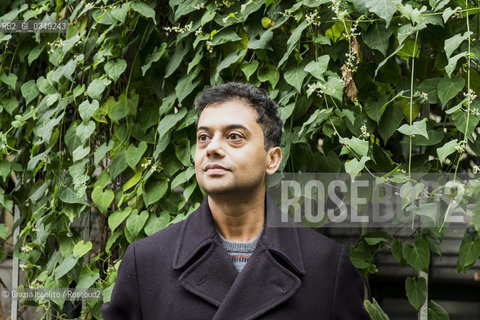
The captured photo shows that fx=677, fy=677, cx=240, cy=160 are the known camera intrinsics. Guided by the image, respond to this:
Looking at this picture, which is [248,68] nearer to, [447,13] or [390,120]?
[390,120]

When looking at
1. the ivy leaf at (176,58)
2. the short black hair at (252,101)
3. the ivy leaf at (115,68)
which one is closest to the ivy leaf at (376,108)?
the short black hair at (252,101)

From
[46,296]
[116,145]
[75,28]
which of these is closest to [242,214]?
[116,145]

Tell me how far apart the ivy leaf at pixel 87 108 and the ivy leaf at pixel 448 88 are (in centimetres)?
120

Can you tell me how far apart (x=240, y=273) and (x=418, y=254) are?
0.61 metres

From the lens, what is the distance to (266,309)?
68.5 inches

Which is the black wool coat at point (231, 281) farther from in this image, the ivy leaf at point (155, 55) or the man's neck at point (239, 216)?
the ivy leaf at point (155, 55)

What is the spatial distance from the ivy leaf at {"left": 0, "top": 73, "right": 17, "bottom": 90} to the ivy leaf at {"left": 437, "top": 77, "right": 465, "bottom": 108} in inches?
68.4

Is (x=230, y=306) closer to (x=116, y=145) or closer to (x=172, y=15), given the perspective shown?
(x=116, y=145)

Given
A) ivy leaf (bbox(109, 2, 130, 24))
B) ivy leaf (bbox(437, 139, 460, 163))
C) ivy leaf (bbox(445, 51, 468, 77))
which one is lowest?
ivy leaf (bbox(437, 139, 460, 163))

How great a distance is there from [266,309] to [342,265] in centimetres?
26

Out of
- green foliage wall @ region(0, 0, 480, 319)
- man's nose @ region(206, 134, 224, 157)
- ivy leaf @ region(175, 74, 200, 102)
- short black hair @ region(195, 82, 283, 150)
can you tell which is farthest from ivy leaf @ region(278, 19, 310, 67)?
man's nose @ region(206, 134, 224, 157)

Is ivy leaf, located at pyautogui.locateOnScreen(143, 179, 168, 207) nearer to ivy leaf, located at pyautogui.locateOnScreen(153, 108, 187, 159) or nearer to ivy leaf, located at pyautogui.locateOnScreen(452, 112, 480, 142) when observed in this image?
ivy leaf, located at pyautogui.locateOnScreen(153, 108, 187, 159)

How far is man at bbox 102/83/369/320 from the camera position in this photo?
175cm

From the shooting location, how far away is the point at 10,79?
283cm
